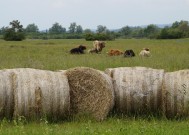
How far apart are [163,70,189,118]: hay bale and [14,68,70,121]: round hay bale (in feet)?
6.40

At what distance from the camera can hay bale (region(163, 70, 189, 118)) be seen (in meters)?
9.48

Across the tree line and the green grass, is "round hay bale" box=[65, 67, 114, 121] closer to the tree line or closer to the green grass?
the green grass

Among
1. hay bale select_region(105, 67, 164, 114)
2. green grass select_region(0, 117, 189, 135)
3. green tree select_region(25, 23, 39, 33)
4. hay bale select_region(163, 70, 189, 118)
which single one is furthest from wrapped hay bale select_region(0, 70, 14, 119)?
green tree select_region(25, 23, 39, 33)

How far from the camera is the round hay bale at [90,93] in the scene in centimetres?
942

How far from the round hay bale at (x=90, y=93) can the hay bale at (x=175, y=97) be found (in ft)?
3.57

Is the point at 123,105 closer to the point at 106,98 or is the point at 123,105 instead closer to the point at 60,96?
the point at 106,98

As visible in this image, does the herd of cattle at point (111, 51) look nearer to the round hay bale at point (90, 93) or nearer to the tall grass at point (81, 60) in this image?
the tall grass at point (81, 60)

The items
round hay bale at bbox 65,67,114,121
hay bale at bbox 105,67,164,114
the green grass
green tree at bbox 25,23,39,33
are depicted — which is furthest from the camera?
green tree at bbox 25,23,39,33

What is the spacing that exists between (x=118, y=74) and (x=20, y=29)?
62393 mm

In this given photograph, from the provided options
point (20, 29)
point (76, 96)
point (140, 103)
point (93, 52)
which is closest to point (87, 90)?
point (76, 96)

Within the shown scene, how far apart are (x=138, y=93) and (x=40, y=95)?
76.9 inches

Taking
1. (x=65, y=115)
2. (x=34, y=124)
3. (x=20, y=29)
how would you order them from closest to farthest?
(x=34, y=124)
(x=65, y=115)
(x=20, y=29)

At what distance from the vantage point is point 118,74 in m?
9.92

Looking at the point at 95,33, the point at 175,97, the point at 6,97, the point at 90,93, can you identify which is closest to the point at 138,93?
the point at 175,97
